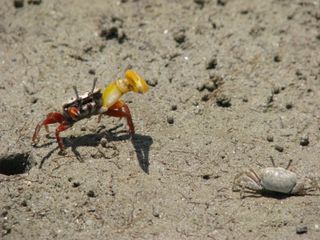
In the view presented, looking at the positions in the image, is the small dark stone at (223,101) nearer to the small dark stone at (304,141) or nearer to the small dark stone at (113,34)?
the small dark stone at (304,141)

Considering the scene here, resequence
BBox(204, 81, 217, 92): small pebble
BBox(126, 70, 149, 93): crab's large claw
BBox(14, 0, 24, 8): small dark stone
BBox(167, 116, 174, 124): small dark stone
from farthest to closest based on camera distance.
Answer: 1. BBox(14, 0, 24, 8): small dark stone
2. BBox(204, 81, 217, 92): small pebble
3. BBox(167, 116, 174, 124): small dark stone
4. BBox(126, 70, 149, 93): crab's large claw

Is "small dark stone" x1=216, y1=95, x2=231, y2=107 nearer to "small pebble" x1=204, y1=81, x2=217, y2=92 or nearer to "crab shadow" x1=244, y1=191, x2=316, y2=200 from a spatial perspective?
"small pebble" x1=204, y1=81, x2=217, y2=92

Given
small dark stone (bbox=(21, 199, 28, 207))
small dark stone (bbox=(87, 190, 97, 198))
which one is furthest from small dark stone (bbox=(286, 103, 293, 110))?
small dark stone (bbox=(21, 199, 28, 207))

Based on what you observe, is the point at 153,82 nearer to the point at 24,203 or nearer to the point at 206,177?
the point at 206,177

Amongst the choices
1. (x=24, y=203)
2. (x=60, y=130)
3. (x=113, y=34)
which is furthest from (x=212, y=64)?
(x=24, y=203)

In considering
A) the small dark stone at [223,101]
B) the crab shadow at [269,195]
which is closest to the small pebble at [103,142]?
the small dark stone at [223,101]
